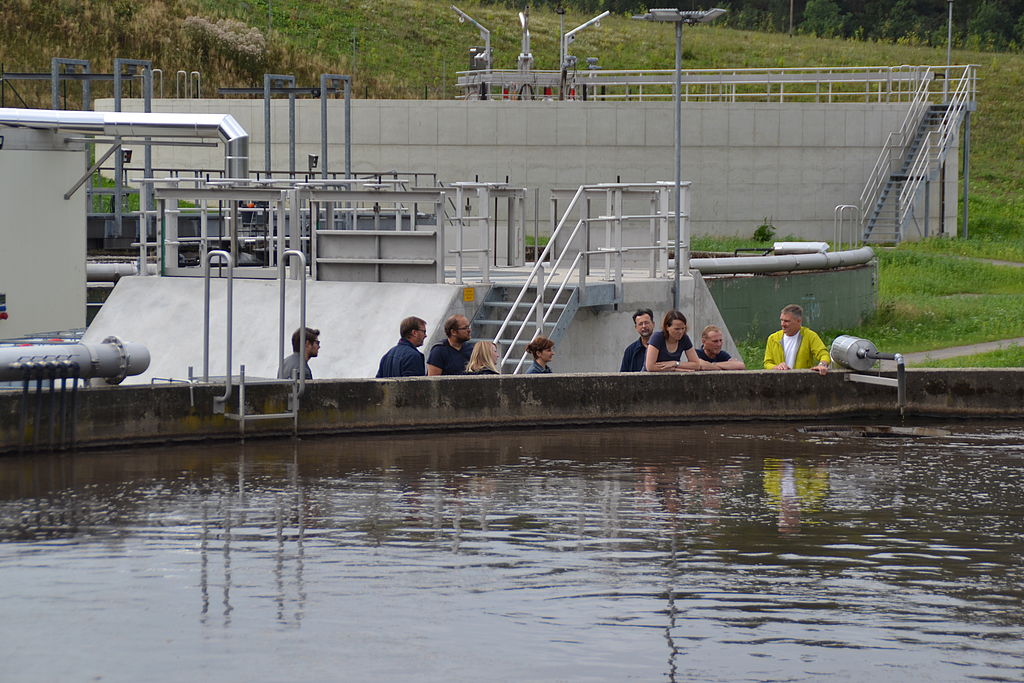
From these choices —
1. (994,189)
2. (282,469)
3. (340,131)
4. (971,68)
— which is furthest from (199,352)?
(994,189)

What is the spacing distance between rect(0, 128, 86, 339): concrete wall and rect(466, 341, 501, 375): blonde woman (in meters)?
4.97

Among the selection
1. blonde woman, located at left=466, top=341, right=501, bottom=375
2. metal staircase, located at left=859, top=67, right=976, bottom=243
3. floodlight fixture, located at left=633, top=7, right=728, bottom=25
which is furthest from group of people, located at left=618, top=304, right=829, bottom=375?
metal staircase, located at left=859, top=67, right=976, bottom=243

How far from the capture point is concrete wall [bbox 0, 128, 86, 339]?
17.2 m

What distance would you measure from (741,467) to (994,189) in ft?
156

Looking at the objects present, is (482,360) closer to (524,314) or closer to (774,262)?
(524,314)

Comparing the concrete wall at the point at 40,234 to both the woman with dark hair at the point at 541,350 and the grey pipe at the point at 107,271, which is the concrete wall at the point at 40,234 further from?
the grey pipe at the point at 107,271

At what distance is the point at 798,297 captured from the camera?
1117 inches

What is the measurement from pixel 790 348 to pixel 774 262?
10903 mm

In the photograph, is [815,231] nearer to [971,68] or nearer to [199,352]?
[971,68]

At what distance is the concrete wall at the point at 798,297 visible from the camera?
27.2 metres

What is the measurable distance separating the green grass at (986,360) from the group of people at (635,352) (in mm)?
6005

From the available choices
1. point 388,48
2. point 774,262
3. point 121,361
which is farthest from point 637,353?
point 388,48

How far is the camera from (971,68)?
51.3 meters

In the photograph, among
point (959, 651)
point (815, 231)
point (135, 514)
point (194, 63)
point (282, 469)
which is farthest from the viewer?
point (194, 63)
